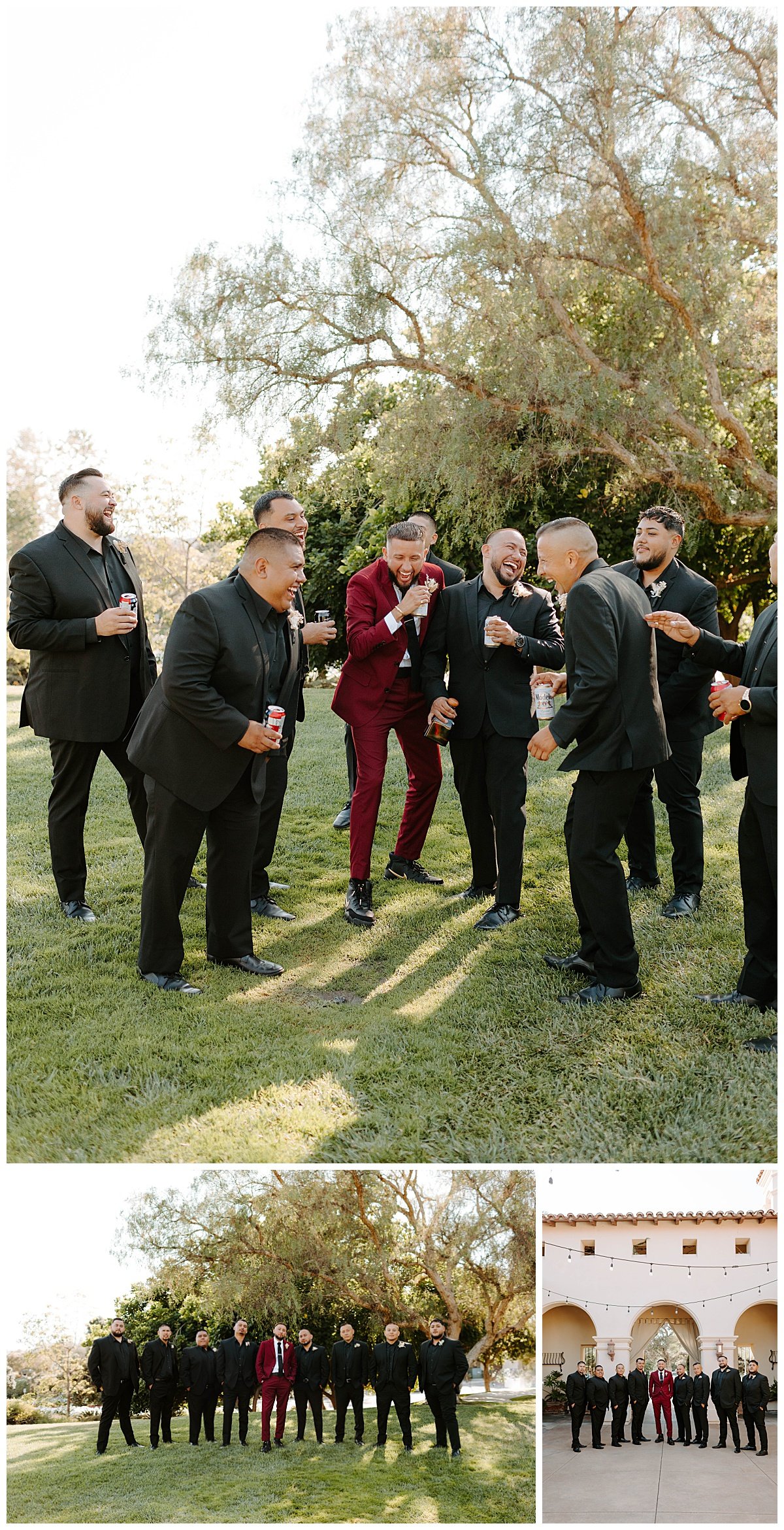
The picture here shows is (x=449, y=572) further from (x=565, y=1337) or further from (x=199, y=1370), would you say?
(x=199, y=1370)

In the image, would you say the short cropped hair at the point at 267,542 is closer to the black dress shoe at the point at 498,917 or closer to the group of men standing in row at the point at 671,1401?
the black dress shoe at the point at 498,917

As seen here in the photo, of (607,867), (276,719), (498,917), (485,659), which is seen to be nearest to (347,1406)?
(498,917)

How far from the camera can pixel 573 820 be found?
17.2 feet

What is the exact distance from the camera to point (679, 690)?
638cm

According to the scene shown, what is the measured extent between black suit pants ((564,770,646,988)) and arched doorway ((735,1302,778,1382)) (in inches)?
57.6

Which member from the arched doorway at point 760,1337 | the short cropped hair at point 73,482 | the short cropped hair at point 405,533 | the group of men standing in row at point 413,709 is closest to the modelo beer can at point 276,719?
the group of men standing in row at point 413,709

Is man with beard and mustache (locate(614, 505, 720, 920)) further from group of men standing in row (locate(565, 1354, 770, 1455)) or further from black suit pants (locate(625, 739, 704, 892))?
group of men standing in row (locate(565, 1354, 770, 1455))

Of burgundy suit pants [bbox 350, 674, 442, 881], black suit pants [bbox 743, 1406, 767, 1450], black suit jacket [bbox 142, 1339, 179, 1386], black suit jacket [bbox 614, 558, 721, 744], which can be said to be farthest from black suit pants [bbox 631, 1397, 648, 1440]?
black suit jacket [bbox 614, 558, 721, 744]

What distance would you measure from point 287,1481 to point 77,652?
4.06 m

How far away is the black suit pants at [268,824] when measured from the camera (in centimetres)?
654

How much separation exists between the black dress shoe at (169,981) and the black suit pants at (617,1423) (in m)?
2.52

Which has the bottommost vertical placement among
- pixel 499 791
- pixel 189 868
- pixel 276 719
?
pixel 189 868

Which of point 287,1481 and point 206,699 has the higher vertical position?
point 206,699

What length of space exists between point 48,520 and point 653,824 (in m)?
29.1
